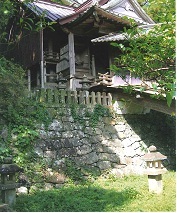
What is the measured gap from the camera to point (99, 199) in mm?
5957

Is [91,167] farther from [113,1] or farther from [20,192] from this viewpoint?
[113,1]

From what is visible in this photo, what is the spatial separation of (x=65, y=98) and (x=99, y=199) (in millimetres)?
3924

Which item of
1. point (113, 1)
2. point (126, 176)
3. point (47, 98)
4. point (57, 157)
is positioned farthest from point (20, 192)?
point (113, 1)

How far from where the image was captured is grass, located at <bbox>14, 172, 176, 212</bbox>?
17.1 feet

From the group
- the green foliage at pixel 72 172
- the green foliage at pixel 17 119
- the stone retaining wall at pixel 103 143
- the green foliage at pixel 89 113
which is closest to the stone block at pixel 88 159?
the stone retaining wall at pixel 103 143

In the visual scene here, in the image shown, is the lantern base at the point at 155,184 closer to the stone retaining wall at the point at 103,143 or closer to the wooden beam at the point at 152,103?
the stone retaining wall at the point at 103,143

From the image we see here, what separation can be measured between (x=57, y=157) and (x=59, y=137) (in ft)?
2.23

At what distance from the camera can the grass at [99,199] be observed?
5223mm

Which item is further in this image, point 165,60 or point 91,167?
point 91,167

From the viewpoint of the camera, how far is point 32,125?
25.3ft

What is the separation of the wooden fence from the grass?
2.76m

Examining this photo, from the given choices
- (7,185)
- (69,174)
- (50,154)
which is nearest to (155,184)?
Answer: (69,174)

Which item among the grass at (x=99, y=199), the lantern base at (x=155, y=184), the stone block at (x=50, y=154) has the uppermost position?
the stone block at (x=50, y=154)

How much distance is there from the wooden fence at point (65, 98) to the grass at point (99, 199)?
2.76m
